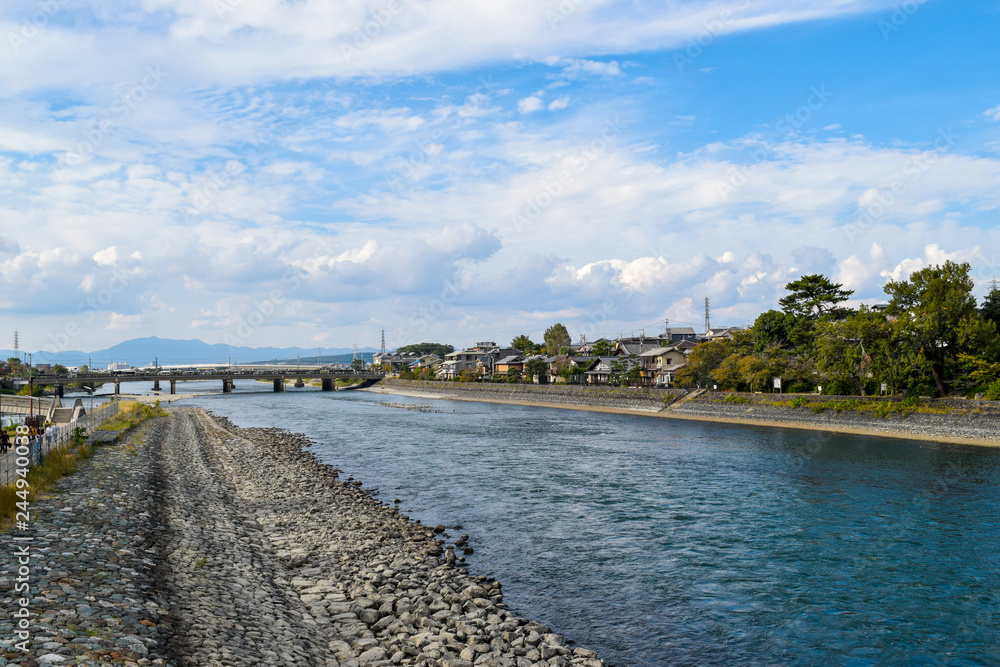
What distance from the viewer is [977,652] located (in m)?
9.97

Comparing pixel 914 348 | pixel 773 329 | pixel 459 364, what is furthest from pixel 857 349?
pixel 459 364

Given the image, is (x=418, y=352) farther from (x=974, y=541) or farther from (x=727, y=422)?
(x=974, y=541)

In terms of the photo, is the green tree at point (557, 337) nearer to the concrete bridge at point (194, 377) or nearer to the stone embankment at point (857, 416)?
the concrete bridge at point (194, 377)

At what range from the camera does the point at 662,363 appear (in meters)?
77.1

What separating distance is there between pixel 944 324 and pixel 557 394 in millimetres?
43806

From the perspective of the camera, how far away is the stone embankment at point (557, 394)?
198ft

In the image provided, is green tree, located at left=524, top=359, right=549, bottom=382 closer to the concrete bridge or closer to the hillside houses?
the hillside houses

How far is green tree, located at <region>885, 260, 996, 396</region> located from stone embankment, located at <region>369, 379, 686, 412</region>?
22637mm

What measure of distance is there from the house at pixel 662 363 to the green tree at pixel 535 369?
1777 centimetres

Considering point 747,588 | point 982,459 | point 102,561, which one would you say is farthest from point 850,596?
point 982,459

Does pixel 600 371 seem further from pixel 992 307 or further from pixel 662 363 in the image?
pixel 992 307

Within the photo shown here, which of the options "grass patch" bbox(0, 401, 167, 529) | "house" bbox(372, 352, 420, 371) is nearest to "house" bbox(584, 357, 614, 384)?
"grass patch" bbox(0, 401, 167, 529)

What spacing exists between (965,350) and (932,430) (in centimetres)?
678

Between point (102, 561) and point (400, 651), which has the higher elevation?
point (102, 561)
